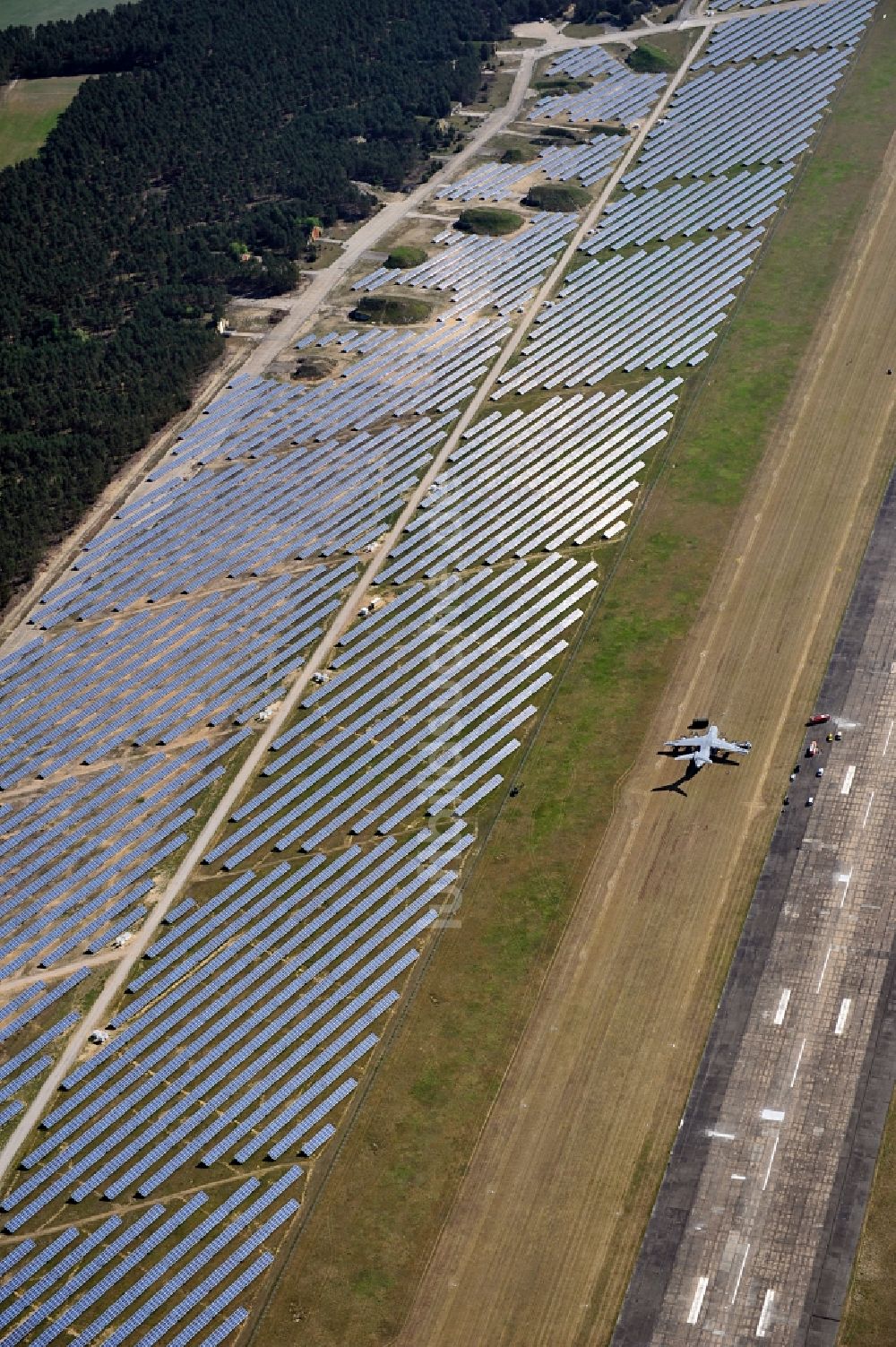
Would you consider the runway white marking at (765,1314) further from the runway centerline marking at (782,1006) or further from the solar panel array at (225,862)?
the solar panel array at (225,862)

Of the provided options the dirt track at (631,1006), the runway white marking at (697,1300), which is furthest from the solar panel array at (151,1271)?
the runway white marking at (697,1300)

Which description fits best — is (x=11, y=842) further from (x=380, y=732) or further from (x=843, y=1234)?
(x=843, y=1234)

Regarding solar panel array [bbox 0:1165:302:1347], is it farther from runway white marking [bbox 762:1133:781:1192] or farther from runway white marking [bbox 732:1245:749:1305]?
runway white marking [bbox 762:1133:781:1192]

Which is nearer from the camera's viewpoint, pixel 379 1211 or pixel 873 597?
pixel 379 1211

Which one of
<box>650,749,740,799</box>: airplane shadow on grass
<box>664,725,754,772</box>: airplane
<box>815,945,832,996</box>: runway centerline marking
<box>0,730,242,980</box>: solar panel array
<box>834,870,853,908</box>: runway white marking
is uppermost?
<box>664,725,754,772</box>: airplane

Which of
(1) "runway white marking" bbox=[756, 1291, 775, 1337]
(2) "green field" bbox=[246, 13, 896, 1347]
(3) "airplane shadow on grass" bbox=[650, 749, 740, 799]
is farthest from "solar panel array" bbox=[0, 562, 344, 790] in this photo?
(1) "runway white marking" bbox=[756, 1291, 775, 1337]

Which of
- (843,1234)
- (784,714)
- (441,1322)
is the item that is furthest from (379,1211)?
(784,714)
